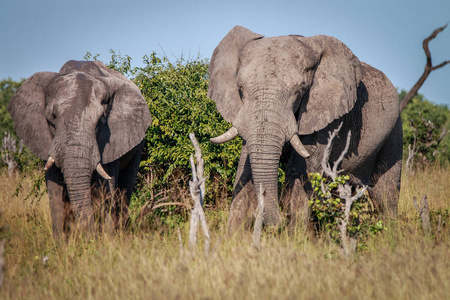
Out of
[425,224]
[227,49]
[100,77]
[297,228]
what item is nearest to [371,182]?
[425,224]

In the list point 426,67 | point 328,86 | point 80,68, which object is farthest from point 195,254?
point 426,67

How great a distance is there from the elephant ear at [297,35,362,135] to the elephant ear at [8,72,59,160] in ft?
10.3

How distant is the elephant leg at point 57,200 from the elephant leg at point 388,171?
4486 mm

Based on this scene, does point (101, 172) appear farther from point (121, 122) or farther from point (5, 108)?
point (5, 108)

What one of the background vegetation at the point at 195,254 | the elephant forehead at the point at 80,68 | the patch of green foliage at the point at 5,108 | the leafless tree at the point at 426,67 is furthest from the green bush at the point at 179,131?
the patch of green foliage at the point at 5,108

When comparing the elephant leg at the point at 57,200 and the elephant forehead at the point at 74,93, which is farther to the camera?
the elephant leg at the point at 57,200

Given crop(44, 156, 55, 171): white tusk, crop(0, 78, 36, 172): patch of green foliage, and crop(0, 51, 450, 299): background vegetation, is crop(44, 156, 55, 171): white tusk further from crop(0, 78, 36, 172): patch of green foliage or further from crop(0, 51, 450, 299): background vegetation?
crop(0, 78, 36, 172): patch of green foliage

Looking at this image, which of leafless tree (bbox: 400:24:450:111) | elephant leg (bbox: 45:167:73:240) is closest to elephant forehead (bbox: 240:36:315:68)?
elephant leg (bbox: 45:167:73:240)

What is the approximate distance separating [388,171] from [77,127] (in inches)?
185

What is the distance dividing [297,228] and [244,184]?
83 centimetres

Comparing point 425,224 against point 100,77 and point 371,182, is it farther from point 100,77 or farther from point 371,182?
point 100,77

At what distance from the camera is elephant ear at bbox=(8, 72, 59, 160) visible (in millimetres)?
6637

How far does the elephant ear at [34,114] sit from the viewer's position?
6637 mm

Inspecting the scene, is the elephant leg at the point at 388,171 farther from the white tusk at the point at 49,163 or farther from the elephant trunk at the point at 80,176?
the white tusk at the point at 49,163
